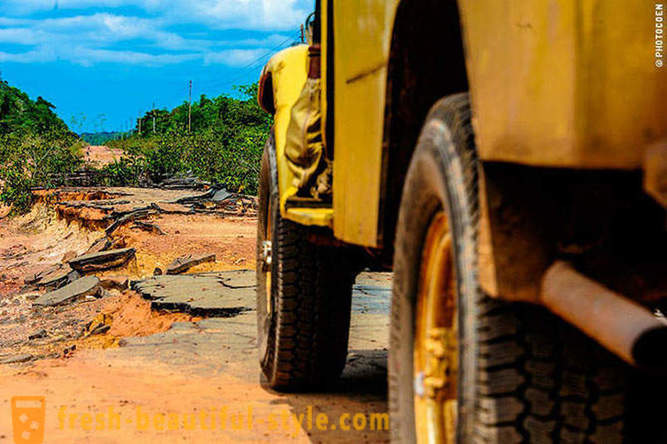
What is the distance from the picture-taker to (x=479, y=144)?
5.65ft

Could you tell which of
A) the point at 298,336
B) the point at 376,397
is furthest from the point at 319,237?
the point at 376,397

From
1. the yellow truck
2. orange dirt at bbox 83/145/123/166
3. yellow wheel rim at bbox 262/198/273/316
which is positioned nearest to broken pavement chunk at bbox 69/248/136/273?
yellow wheel rim at bbox 262/198/273/316

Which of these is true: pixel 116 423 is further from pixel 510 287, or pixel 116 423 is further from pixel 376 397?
pixel 510 287

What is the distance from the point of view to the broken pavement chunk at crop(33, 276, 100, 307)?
34.2 feet

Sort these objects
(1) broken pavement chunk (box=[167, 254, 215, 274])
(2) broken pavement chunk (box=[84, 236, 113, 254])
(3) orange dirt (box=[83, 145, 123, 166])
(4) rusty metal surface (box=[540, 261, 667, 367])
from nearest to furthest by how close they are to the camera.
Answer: (4) rusty metal surface (box=[540, 261, 667, 367])
(1) broken pavement chunk (box=[167, 254, 215, 274])
(2) broken pavement chunk (box=[84, 236, 113, 254])
(3) orange dirt (box=[83, 145, 123, 166])

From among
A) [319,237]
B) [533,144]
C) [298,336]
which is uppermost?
[533,144]

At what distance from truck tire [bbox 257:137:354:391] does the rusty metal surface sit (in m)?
2.91

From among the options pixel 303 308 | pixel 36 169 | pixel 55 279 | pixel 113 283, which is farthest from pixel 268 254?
pixel 36 169

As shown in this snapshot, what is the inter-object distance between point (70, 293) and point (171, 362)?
5.13 meters

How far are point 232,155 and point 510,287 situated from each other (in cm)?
2385

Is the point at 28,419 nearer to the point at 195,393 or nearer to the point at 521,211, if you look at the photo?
the point at 195,393

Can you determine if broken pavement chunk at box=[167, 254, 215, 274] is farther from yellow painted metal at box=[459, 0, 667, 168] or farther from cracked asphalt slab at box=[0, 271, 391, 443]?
yellow painted metal at box=[459, 0, 667, 168]

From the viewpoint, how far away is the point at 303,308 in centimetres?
453

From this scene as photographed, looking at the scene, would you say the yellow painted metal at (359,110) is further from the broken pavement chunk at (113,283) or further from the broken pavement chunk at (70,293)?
the broken pavement chunk at (113,283)
